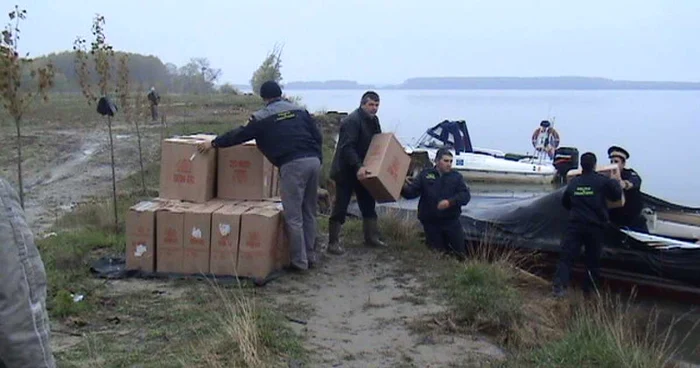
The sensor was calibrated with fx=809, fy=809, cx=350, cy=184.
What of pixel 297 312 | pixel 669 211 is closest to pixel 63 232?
pixel 297 312

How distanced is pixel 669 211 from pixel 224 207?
719 centimetres

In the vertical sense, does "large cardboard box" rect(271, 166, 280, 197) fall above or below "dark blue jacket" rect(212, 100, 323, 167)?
below

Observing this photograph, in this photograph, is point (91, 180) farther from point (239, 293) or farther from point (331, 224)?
point (239, 293)

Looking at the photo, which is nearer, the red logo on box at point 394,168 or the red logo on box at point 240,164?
the red logo on box at point 240,164

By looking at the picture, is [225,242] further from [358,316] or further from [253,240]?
[358,316]

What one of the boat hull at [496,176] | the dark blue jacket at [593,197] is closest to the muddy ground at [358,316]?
the dark blue jacket at [593,197]

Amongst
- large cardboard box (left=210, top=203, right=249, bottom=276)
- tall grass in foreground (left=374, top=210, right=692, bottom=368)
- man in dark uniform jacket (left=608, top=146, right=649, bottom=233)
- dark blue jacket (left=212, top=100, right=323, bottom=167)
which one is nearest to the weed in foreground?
tall grass in foreground (left=374, top=210, right=692, bottom=368)

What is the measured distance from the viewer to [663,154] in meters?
39.1

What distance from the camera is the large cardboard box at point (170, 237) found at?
7828 mm

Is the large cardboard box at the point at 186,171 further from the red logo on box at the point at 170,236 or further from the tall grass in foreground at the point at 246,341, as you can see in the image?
the tall grass in foreground at the point at 246,341

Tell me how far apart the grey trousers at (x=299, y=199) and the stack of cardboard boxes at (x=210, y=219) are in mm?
124

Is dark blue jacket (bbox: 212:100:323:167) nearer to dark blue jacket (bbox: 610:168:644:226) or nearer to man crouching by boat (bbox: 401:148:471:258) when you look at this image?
man crouching by boat (bbox: 401:148:471:258)

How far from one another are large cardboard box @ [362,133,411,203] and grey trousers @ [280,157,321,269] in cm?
89

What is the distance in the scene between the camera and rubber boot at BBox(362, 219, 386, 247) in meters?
9.93
